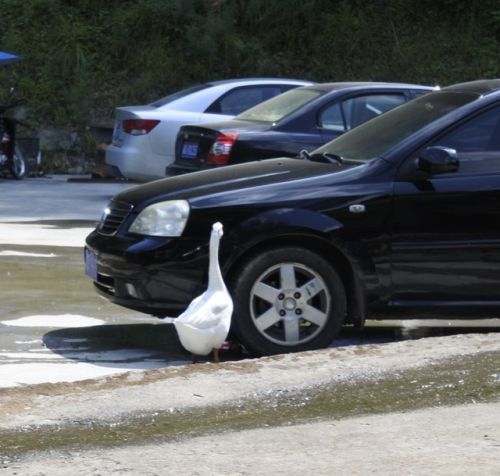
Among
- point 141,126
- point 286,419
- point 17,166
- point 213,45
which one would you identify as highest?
point 213,45

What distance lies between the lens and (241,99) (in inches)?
651

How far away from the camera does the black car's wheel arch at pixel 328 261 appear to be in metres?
7.64

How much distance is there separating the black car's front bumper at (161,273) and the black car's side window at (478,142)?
5.25 feet

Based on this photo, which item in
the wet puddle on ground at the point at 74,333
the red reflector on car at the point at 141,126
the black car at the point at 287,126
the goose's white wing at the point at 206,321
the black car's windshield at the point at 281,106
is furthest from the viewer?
the red reflector on car at the point at 141,126

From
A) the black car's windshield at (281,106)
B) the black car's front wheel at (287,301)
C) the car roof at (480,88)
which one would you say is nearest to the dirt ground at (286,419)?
the black car's front wheel at (287,301)

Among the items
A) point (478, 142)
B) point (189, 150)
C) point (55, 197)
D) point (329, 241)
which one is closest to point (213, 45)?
point (55, 197)

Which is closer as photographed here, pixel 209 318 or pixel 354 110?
pixel 209 318

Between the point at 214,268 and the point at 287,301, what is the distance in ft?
→ 2.10

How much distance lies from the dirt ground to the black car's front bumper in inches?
25.8

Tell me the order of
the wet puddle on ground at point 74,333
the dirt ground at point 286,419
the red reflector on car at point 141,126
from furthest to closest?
the red reflector on car at point 141,126
the wet puddle on ground at point 74,333
the dirt ground at point 286,419

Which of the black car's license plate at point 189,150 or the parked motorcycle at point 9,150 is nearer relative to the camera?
the black car's license plate at point 189,150

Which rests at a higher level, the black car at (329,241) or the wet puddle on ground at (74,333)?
the black car at (329,241)

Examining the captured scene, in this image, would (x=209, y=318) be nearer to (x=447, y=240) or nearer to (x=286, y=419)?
(x=286, y=419)

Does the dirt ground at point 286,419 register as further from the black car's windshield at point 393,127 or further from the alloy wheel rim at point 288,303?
the black car's windshield at point 393,127
